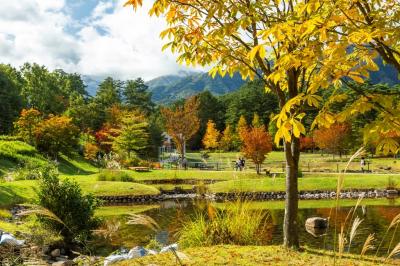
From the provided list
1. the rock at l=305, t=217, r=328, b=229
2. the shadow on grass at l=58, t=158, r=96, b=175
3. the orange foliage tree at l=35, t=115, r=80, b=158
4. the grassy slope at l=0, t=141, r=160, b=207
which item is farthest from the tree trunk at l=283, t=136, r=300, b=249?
the orange foliage tree at l=35, t=115, r=80, b=158

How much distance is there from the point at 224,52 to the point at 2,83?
4871 centimetres

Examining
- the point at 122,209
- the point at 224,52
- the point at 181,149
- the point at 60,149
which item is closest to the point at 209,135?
the point at 181,149

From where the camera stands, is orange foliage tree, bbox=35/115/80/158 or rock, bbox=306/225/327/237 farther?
orange foliage tree, bbox=35/115/80/158

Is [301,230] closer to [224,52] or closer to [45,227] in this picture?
[45,227]

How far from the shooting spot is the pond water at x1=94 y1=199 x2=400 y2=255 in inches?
541

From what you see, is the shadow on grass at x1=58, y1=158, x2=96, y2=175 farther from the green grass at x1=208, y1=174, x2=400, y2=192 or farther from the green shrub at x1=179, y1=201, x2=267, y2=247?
the green shrub at x1=179, y1=201, x2=267, y2=247

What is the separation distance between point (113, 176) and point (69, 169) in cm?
1033

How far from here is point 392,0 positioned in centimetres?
534

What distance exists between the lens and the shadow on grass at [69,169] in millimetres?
38188

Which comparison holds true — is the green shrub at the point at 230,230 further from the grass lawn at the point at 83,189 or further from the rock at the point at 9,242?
the grass lawn at the point at 83,189

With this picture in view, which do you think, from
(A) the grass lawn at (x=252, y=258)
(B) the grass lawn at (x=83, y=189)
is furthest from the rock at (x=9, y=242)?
(B) the grass lawn at (x=83, y=189)

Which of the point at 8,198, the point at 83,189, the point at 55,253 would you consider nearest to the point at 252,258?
the point at 55,253

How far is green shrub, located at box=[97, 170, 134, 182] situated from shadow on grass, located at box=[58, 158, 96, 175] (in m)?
7.41

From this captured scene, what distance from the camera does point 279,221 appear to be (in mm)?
18672
